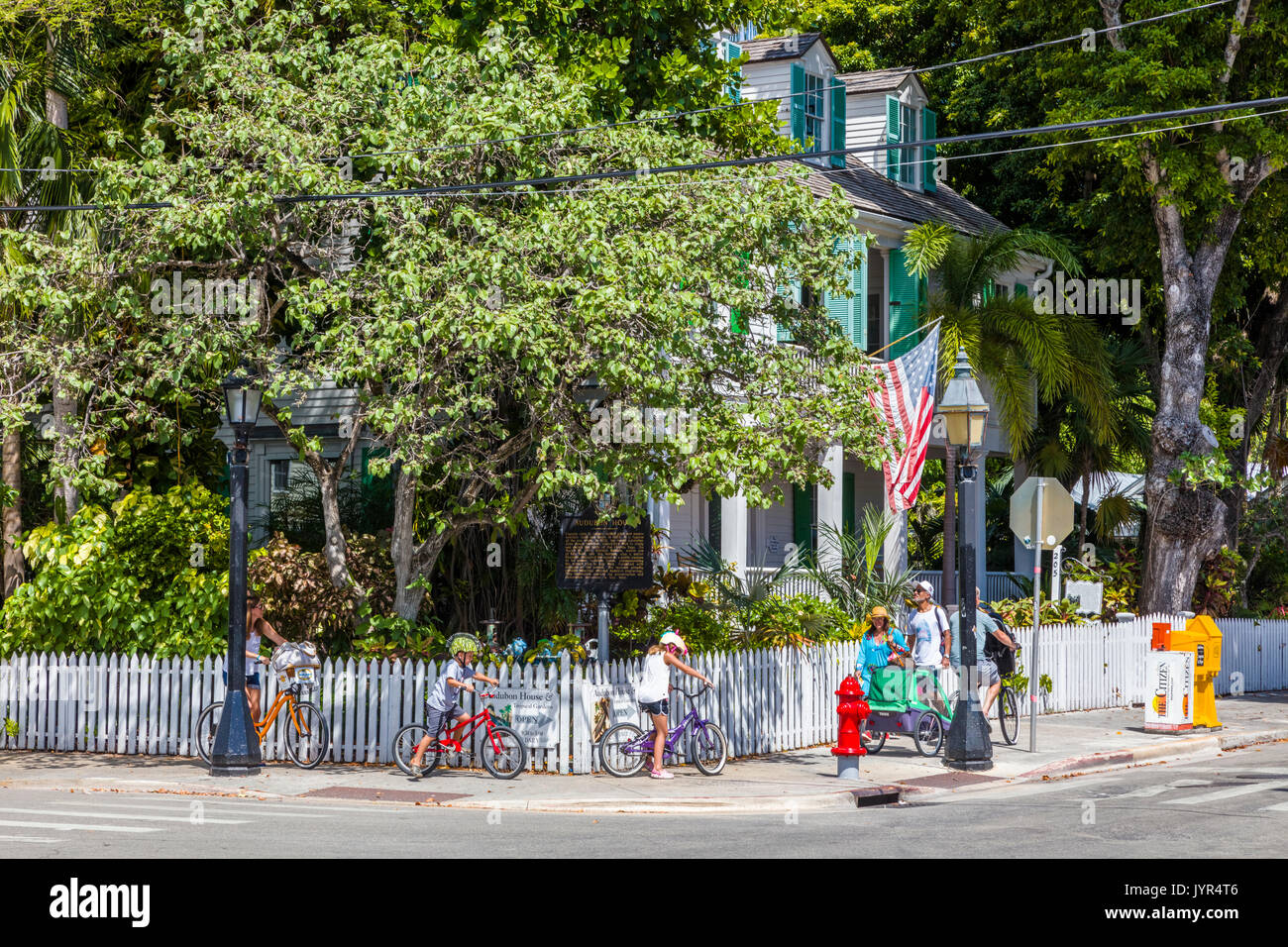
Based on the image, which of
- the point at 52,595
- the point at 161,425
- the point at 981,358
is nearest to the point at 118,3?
the point at 161,425

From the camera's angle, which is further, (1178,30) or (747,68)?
(747,68)

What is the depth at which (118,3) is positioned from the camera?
781 inches

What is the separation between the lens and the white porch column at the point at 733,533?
24.1 meters

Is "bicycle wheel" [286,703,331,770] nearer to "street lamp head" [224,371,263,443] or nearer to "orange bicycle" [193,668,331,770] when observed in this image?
"orange bicycle" [193,668,331,770]

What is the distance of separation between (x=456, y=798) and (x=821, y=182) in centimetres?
1605

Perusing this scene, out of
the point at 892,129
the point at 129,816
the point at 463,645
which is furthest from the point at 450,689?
the point at 892,129

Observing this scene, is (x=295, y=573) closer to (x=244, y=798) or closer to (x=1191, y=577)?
(x=244, y=798)

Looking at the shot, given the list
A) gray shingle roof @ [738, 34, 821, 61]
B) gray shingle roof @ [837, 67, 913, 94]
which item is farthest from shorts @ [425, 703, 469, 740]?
gray shingle roof @ [837, 67, 913, 94]

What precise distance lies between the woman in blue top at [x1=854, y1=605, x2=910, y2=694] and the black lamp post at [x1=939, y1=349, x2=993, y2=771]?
0.79 metres

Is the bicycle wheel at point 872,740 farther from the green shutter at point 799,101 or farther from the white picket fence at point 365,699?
the green shutter at point 799,101

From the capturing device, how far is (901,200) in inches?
1161

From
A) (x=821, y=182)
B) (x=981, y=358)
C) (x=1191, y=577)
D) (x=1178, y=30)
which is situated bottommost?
(x=1191, y=577)

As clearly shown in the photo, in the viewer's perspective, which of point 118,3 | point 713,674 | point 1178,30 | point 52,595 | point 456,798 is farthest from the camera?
point 1178,30

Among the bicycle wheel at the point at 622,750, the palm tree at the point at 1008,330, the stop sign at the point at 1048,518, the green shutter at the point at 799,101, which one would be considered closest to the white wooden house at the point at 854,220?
the green shutter at the point at 799,101
